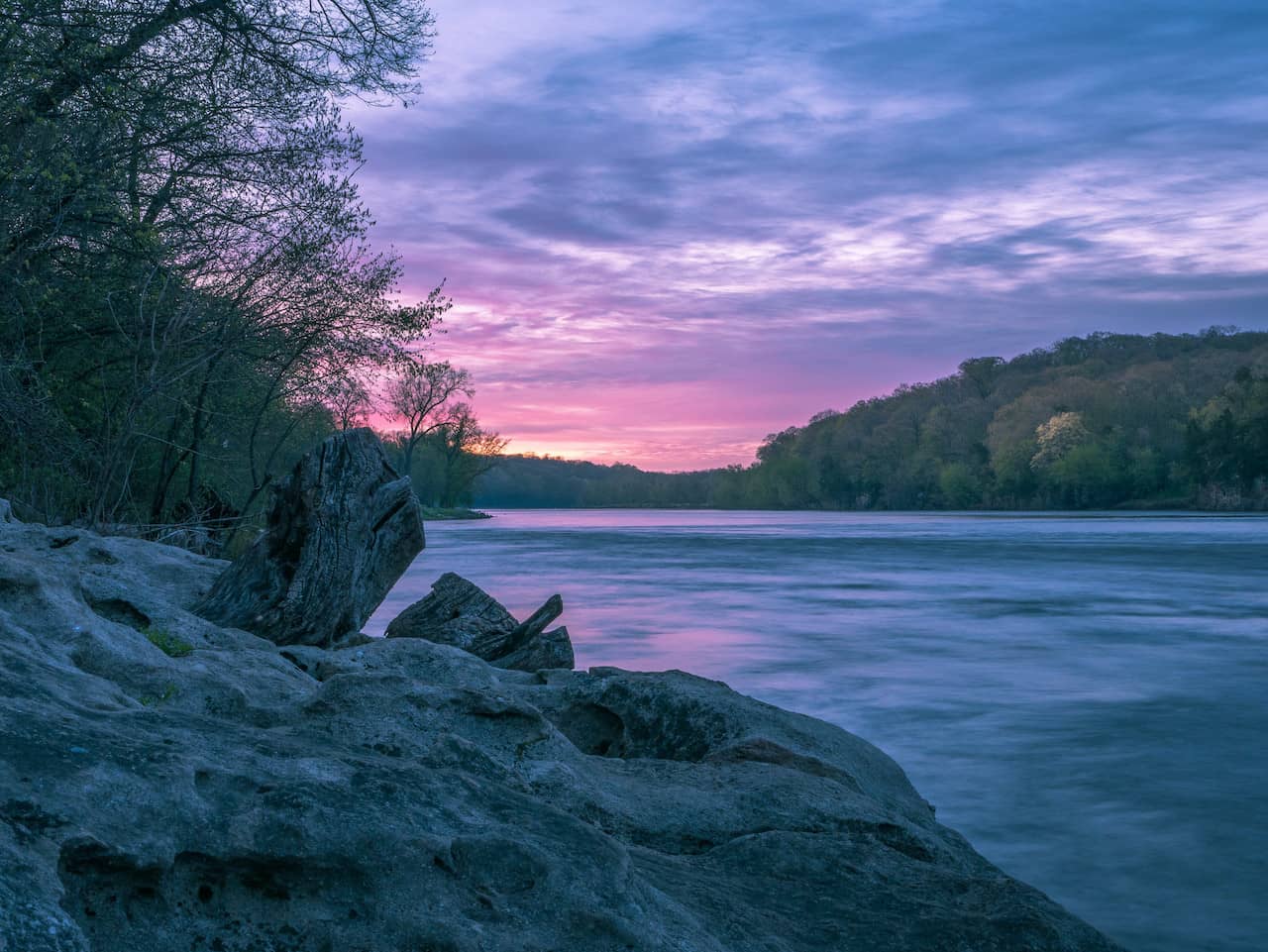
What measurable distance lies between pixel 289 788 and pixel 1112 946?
264 cm

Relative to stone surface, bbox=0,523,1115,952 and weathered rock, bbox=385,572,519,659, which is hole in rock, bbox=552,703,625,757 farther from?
weathered rock, bbox=385,572,519,659

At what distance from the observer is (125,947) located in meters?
2.20

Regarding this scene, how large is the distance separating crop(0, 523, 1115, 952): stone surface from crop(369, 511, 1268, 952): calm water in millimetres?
1782

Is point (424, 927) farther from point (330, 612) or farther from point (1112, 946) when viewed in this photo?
point (330, 612)

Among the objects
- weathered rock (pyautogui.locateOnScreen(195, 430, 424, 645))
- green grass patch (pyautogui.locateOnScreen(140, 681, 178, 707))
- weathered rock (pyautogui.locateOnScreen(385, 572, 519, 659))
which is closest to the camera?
green grass patch (pyautogui.locateOnScreen(140, 681, 178, 707))

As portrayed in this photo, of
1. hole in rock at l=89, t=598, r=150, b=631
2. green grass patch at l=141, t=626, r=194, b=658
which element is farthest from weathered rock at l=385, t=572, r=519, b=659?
green grass patch at l=141, t=626, r=194, b=658

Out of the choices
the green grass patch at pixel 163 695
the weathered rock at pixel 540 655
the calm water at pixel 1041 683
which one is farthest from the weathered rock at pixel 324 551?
the calm water at pixel 1041 683

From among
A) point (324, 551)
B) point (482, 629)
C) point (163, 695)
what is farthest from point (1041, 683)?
point (163, 695)

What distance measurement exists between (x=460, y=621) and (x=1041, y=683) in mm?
7003

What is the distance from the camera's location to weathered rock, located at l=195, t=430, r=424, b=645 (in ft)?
29.0

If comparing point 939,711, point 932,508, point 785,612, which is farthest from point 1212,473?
point 939,711

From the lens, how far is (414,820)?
2.67 m

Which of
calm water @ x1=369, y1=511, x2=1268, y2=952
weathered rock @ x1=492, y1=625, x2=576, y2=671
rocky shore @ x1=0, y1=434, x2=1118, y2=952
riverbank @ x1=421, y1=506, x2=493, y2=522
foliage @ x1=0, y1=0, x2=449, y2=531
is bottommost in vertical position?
riverbank @ x1=421, y1=506, x2=493, y2=522

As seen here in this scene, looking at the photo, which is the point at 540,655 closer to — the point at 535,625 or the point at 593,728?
the point at 535,625
